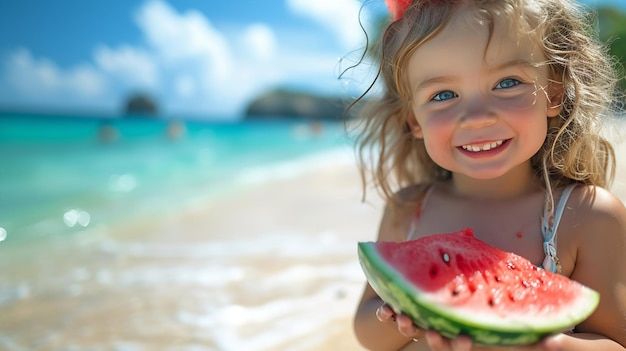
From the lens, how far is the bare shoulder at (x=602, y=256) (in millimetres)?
1822

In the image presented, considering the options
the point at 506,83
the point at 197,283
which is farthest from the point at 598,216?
the point at 197,283

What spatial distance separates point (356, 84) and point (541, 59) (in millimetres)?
923

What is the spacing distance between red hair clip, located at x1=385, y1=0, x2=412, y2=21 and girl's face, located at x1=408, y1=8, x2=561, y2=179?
27 centimetres

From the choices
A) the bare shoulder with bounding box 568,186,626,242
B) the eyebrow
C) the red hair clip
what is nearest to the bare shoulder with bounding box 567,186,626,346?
the bare shoulder with bounding box 568,186,626,242

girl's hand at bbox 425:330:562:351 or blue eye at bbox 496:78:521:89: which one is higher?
blue eye at bbox 496:78:521:89

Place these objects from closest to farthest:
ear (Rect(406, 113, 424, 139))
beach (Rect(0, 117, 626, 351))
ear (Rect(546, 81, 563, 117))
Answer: ear (Rect(546, 81, 563, 117))
ear (Rect(406, 113, 424, 139))
beach (Rect(0, 117, 626, 351))

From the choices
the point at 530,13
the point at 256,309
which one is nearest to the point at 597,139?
the point at 530,13

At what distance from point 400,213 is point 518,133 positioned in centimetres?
73

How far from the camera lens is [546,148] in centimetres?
218

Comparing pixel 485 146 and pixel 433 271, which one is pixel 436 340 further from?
pixel 485 146

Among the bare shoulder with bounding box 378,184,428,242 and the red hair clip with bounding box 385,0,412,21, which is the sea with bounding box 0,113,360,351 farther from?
the red hair clip with bounding box 385,0,412,21

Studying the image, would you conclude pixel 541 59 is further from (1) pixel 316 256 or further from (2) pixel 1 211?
(2) pixel 1 211

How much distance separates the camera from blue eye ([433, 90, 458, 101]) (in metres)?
1.95

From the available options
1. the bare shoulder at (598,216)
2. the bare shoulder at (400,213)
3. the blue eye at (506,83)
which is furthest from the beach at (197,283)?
the blue eye at (506,83)
